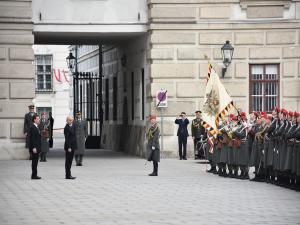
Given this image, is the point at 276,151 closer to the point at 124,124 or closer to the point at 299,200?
the point at 299,200

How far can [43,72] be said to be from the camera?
74500mm

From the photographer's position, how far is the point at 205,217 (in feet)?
56.9

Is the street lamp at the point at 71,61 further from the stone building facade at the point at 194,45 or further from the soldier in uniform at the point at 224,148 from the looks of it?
the soldier in uniform at the point at 224,148

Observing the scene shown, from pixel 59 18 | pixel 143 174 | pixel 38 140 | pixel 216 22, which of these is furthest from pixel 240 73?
pixel 38 140

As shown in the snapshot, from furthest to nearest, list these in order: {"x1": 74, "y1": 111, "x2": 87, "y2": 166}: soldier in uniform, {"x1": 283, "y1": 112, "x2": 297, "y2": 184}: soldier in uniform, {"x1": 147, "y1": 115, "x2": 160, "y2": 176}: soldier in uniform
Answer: {"x1": 74, "y1": 111, "x2": 87, "y2": 166}: soldier in uniform, {"x1": 147, "y1": 115, "x2": 160, "y2": 176}: soldier in uniform, {"x1": 283, "y1": 112, "x2": 297, "y2": 184}: soldier in uniform

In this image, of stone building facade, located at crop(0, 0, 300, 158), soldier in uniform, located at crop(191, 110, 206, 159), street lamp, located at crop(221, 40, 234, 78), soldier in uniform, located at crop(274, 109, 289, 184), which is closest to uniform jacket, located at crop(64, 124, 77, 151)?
soldier in uniform, located at crop(274, 109, 289, 184)

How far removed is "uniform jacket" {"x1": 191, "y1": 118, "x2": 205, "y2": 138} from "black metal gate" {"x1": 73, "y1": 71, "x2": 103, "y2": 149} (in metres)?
10.9

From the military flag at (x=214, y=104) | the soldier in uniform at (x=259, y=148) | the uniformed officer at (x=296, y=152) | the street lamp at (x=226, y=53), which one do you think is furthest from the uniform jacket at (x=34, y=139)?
the street lamp at (x=226, y=53)

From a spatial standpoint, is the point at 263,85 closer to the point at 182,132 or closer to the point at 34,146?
the point at 182,132

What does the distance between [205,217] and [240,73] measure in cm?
1941

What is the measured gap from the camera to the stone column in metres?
35.8

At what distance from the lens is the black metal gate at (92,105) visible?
46866mm

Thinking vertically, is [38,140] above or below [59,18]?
below

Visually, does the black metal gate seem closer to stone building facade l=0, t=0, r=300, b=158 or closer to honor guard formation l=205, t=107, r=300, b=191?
stone building facade l=0, t=0, r=300, b=158
